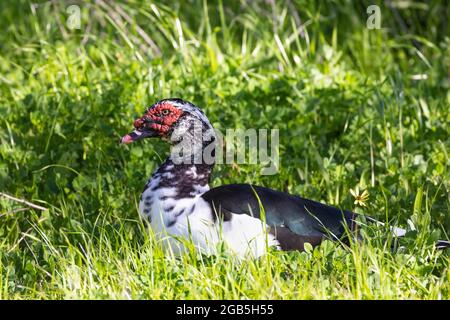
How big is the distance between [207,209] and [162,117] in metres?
0.49

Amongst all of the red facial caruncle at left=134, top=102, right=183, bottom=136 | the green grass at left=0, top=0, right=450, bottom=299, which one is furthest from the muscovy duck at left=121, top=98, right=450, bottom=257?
the green grass at left=0, top=0, right=450, bottom=299

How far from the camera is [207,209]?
387 centimetres

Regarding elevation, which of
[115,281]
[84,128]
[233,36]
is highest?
[233,36]

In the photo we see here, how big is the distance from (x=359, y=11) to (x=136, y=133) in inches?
122

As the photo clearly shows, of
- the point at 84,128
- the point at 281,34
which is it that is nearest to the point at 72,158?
the point at 84,128

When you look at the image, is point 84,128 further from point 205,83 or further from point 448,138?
point 448,138

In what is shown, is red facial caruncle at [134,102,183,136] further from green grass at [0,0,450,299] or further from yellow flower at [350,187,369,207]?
yellow flower at [350,187,369,207]

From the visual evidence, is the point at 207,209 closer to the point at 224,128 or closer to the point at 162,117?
the point at 162,117

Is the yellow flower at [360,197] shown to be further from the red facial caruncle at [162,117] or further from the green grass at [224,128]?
the red facial caruncle at [162,117]

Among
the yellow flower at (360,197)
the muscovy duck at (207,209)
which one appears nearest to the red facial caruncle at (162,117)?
the muscovy duck at (207,209)

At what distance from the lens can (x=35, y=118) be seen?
4934 mm

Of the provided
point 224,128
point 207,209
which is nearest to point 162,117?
point 207,209

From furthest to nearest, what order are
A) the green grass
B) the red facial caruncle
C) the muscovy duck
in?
the red facial caruncle, the muscovy duck, the green grass

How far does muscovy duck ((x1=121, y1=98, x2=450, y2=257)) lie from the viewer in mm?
3785
